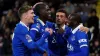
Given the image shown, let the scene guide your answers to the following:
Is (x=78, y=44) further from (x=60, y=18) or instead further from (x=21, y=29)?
(x=21, y=29)

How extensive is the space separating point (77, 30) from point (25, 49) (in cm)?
119

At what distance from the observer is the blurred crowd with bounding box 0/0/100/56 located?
1472 cm

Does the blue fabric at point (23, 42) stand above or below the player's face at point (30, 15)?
below

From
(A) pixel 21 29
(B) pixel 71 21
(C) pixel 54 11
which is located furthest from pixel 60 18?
(C) pixel 54 11

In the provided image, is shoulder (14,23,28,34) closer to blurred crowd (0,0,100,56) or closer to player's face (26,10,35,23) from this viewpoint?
player's face (26,10,35,23)

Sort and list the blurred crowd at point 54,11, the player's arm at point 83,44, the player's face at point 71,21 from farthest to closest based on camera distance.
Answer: the blurred crowd at point 54,11, the player's face at point 71,21, the player's arm at point 83,44

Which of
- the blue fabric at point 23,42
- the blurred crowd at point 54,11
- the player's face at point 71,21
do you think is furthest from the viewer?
the blurred crowd at point 54,11

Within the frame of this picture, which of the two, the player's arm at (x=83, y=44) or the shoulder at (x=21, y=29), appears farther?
the player's arm at (x=83, y=44)

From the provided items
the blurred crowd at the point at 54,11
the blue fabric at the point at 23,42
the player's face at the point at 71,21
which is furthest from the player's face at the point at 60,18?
the blurred crowd at the point at 54,11

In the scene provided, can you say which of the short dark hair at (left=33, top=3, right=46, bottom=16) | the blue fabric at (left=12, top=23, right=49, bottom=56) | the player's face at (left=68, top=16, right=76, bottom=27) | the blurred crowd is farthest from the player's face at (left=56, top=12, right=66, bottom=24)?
the blurred crowd

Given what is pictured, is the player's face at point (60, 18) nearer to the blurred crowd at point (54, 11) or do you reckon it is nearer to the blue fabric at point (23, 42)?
the blue fabric at point (23, 42)

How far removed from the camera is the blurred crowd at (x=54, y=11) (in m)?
14.7

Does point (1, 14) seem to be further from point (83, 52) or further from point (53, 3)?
point (83, 52)

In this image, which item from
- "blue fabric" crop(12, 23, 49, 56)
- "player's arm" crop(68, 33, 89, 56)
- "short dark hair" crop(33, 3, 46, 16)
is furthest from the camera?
"short dark hair" crop(33, 3, 46, 16)
